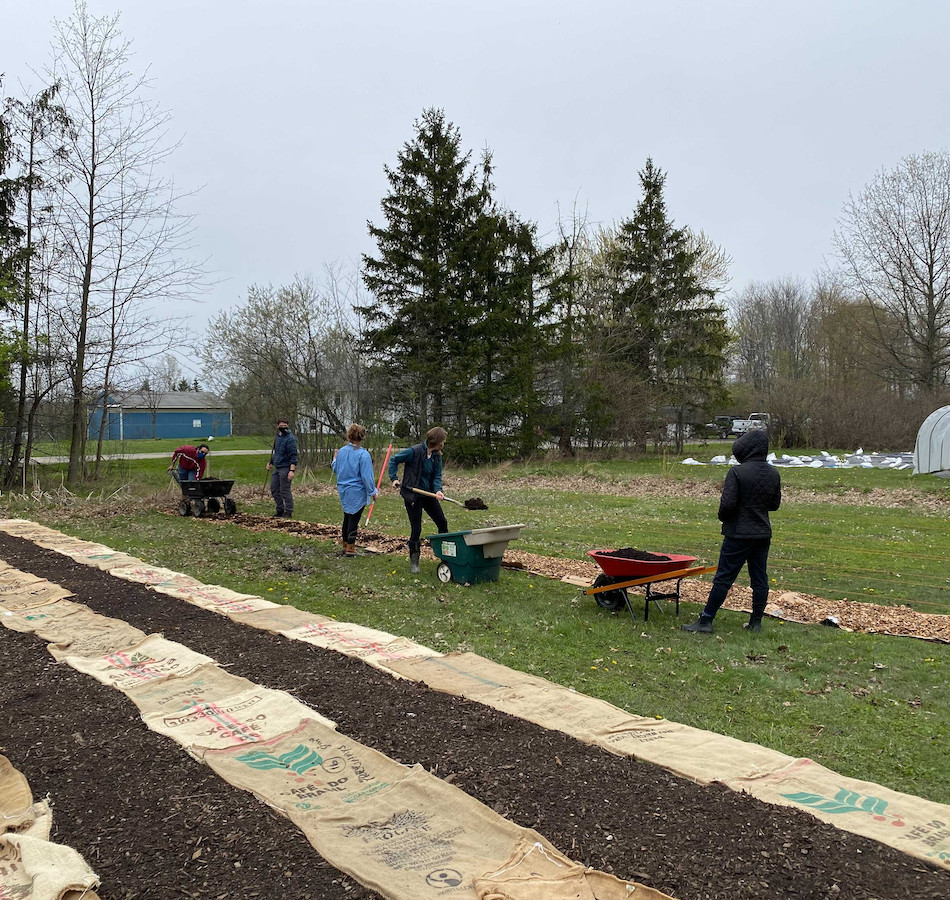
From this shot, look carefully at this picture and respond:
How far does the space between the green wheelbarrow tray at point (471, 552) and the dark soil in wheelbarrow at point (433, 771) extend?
3263 millimetres

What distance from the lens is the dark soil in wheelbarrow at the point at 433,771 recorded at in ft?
9.32

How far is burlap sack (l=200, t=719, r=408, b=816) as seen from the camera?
3461 mm

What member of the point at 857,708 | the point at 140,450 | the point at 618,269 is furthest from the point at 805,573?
the point at 140,450

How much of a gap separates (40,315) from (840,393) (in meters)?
32.5

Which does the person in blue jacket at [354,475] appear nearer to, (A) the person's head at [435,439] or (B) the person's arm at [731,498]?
(A) the person's head at [435,439]

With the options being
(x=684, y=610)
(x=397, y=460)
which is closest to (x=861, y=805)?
(x=684, y=610)

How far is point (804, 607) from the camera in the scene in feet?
24.8

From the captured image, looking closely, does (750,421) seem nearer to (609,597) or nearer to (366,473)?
(366,473)

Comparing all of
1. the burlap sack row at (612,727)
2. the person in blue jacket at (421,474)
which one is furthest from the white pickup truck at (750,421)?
the burlap sack row at (612,727)

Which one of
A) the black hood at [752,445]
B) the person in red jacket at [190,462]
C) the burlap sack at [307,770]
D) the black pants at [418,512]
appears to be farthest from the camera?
the person in red jacket at [190,462]

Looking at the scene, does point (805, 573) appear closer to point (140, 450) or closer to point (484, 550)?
point (484, 550)

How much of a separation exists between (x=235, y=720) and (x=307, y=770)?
839 millimetres

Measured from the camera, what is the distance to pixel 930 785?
379 cm

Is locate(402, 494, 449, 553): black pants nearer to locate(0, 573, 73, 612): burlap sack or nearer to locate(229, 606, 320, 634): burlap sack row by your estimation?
locate(229, 606, 320, 634): burlap sack row
